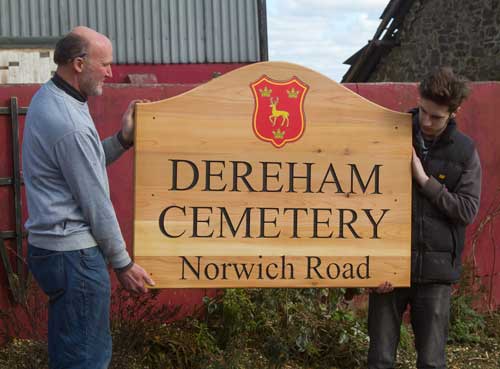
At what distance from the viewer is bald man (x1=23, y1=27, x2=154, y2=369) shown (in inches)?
148

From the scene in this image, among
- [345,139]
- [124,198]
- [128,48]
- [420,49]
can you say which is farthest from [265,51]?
[345,139]

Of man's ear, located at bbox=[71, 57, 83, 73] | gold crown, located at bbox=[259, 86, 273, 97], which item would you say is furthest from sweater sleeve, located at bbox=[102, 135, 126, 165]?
gold crown, located at bbox=[259, 86, 273, 97]

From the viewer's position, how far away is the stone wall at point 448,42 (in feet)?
46.9

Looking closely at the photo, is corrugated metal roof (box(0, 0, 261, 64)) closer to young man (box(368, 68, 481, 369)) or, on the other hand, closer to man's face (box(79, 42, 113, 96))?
young man (box(368, 68, 481, 369))

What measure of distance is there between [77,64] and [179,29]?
10620mm

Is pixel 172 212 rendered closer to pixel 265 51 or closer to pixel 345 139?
pixel 345 139

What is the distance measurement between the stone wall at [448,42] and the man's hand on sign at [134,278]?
35.9ft

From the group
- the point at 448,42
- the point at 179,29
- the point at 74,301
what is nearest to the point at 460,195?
the point at 74,301

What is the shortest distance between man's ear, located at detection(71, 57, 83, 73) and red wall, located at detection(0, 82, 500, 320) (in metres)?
2.58

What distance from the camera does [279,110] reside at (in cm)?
443

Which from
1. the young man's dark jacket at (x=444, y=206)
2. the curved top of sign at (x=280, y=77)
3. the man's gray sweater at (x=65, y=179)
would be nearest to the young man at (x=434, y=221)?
the young man's dark jacket at (x=444, y=206)

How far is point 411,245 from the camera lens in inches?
178

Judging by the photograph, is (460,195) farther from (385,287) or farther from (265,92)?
(265,92)

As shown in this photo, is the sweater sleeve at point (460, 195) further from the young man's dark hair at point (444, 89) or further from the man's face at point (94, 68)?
the man's face at point (94, 68)
